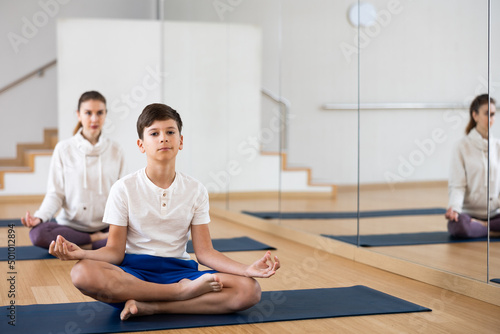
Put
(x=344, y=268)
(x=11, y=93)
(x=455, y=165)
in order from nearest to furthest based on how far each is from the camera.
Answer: (x=455, y=165) < (x=344, y=268) < (x=11, y=93)

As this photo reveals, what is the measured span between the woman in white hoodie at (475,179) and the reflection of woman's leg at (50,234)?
200 centimetres

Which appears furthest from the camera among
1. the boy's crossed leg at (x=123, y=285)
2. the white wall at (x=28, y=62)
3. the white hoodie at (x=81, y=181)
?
the white wall at (x=28, y=62)

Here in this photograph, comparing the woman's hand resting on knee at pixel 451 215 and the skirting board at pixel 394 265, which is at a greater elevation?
the woman's hand resting on knee at pixel 451 215

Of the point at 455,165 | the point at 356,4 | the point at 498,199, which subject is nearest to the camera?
the point at 498,199

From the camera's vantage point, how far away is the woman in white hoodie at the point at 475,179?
8.59ft

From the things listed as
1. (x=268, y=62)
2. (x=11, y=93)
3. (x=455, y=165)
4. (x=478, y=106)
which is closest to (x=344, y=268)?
(x=455, y=165)

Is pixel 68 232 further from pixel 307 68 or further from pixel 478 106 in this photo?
pixel 478 106

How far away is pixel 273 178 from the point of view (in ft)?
15.5

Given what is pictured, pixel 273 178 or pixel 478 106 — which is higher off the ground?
pixel 478 106

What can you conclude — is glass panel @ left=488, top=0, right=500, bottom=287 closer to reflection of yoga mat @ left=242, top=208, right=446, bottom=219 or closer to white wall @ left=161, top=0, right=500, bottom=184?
white wall @ left=161, top=0, right=500, bottom=184

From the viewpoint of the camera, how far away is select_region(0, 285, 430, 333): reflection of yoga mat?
2.19 m

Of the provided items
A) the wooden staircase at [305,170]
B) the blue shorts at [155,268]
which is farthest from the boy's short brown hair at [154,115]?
the wooden staircase at [305,170]

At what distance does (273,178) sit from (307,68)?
942mm

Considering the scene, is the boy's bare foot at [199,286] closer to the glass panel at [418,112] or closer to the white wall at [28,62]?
the glass panel at [418,112]
